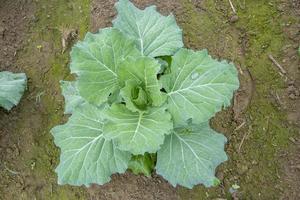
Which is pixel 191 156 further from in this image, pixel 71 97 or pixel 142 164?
pixel 71 97

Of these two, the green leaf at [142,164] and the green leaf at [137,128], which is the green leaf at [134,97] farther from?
the green leaf at [142,164]

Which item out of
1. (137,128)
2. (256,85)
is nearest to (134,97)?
(137,128)

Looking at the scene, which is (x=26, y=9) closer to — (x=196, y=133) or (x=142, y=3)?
(x=142, y=3)

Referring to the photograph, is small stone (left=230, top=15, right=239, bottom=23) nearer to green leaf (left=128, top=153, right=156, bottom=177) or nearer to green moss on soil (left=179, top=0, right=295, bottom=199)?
green moss on soil (left=179, top=0, right=295, bottom=199)

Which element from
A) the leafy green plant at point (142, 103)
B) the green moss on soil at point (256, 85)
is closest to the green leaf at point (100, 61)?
the leafy green plant at point (142, 103)

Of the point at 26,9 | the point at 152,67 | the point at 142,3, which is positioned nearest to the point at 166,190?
the point at 152,67

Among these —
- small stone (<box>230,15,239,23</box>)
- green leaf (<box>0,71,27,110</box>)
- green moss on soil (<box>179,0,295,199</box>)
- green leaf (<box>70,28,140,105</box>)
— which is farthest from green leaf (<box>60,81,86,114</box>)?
small stone (<box>230,15,239,23</box>)

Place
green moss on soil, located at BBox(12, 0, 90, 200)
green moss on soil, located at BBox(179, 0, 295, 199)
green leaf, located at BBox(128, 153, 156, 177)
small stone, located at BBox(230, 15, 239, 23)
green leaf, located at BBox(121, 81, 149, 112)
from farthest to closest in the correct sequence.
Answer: small stone, located at BBox(230, 15, 239, 23) → green moss on soil, located at BBox(12, 0, 90, 200) → green moss on soil, located at BBox(179, 0, 295, 199) → green leaf, located at BBox(128, 153, 156, 177) → green leaf, located at BBox(121, 81, 149, 112)
